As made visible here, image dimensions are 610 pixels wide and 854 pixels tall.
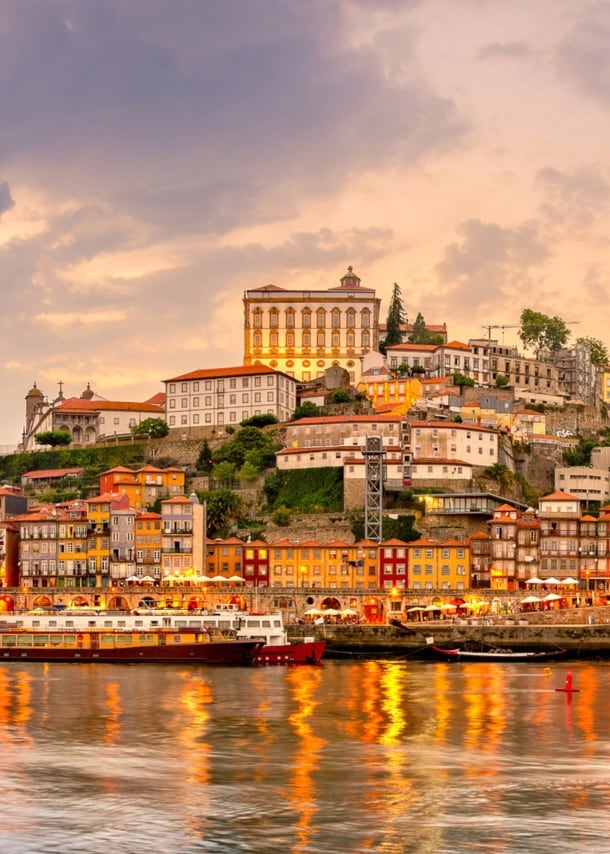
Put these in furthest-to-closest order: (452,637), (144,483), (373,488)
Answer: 1. (144,483)
2. (373,488)
3. (452,637)

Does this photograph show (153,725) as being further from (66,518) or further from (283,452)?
(283,452)

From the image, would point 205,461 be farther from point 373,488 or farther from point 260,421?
point 373,488

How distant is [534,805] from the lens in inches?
1442

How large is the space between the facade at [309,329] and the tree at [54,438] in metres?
18.4

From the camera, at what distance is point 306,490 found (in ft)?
364

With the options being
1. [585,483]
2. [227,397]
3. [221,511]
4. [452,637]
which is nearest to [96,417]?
[227,397]

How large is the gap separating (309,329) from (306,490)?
113 ft

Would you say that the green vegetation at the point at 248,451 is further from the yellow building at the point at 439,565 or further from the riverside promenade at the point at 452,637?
the riverside promenade at the point at 452,637

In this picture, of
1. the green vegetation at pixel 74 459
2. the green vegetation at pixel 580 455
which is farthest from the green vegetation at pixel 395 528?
the green vegetation at pixel 74 459

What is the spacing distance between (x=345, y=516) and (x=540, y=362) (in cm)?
4197

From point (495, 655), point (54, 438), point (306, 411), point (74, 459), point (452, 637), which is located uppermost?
point (306, 411)

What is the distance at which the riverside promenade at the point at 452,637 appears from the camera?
84.0 meters

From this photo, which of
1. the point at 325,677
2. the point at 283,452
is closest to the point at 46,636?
the point at 325,677

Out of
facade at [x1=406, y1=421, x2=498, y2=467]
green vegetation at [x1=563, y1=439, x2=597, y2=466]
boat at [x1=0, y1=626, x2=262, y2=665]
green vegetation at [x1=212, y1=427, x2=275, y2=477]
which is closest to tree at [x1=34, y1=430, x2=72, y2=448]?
green vegetation at [x1=212, y1=427, x2=275, y2=477]
